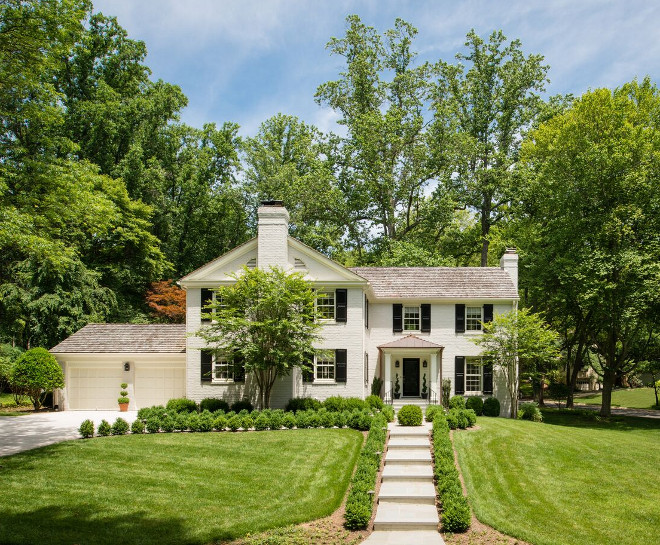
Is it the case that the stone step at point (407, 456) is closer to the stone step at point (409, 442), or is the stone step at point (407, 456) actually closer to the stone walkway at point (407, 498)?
the stone walkway at point (407, 498)

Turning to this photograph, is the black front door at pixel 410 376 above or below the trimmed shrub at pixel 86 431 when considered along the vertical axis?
above

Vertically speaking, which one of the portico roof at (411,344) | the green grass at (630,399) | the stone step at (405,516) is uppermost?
the portico roof at (411,344)

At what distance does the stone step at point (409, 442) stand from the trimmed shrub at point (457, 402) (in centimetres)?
564

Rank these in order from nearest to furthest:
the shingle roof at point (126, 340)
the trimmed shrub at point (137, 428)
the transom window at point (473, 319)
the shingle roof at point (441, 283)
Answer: the trimmed shrub at point (137, 428), the shingle roof at point (126, 340), the shingle roof at point (441, 283), the transom window at point (473, 319)

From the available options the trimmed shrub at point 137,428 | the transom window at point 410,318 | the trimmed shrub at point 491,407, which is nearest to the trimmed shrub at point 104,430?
the trimmed shrub at point 137,428

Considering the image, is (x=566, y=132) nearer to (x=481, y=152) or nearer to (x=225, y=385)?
(x=481, y=152)

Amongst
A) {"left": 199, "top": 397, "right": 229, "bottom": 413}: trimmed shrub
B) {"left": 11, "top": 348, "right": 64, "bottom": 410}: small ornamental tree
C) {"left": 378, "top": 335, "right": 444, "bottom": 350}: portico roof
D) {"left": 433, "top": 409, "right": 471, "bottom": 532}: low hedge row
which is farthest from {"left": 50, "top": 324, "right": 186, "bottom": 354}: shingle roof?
{"left": 433, "top": 409, "right": 471, "bottom": 532}: low hedge row

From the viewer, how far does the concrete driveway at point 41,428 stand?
56.5 feet

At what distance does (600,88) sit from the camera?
97.7 feet

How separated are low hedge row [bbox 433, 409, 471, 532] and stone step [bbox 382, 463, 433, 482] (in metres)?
0.30

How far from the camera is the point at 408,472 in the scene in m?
15.0

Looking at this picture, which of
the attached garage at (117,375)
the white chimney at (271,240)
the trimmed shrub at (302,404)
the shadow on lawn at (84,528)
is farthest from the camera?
the attached garage at (117,375)

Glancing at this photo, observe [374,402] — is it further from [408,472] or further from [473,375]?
[408,472]

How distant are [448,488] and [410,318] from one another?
45.8 feet
